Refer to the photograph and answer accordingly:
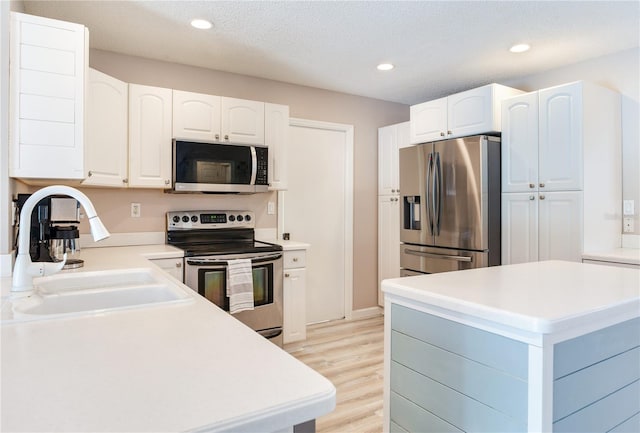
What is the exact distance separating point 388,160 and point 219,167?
1.93m

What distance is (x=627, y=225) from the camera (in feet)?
9.96

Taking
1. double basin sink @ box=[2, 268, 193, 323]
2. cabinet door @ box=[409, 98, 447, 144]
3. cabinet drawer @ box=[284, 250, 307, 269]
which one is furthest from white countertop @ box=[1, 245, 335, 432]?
cabinet door @ box=[409, 98, 447, 144]

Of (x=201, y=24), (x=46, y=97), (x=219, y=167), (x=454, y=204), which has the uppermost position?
(x=201, y=24)

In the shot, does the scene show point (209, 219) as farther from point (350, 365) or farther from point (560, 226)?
point (560, 226)

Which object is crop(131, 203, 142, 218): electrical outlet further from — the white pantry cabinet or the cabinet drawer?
the white pantry cabinet

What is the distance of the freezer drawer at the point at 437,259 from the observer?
3.11 metres

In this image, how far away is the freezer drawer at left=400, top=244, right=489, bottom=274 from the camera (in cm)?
311

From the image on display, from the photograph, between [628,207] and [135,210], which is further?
[135,210]

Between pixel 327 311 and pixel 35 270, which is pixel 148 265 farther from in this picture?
pixel 327 311

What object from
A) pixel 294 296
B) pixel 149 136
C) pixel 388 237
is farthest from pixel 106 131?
pixel 388 237

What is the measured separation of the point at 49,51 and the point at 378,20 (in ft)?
5.96

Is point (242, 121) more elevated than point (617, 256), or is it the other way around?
point (242, 121)

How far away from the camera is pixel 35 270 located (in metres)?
1.26

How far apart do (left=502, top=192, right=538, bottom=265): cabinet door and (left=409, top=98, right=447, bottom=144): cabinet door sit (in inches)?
32.2
